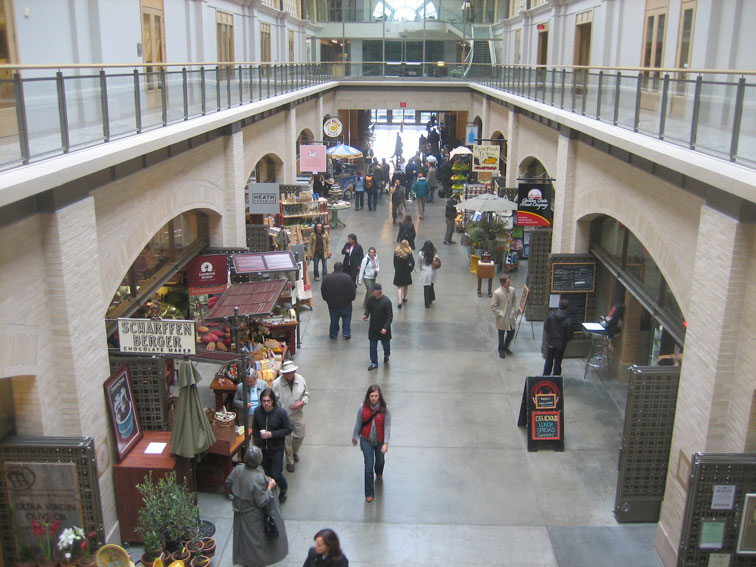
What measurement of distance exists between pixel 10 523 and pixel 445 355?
28.6 ft

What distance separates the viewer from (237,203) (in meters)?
15.5

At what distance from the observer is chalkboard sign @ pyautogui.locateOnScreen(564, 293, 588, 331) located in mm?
14578

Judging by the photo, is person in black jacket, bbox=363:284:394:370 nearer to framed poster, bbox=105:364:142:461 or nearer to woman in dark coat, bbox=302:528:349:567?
framed poster, bbox=105:364:142:461

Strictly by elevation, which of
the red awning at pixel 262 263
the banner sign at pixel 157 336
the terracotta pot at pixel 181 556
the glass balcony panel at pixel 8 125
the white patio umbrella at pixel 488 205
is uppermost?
the glass balcony panel at pixel 8 125

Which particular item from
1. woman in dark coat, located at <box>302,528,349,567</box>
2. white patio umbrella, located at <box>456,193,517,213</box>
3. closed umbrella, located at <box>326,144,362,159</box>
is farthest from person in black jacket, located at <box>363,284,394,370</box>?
closed umbrella, located at <box>326,144,362,159</box>

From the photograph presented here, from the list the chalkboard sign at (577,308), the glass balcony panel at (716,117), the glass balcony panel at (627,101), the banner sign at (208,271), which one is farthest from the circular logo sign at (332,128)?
the glass balcony panel at (716,117)

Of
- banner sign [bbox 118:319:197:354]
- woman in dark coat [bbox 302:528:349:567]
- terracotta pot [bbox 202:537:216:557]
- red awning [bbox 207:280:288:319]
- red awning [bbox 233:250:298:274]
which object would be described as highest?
banner sign [bbox 118:319:197:354]

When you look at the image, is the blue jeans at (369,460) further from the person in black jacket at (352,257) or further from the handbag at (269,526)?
the person in black jacket at (352,257)

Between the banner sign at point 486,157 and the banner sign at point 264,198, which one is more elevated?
the banner sign at point 486,157

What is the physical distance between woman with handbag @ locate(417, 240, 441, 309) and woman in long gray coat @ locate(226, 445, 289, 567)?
32.9 ft

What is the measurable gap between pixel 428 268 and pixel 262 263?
5239 millimetres

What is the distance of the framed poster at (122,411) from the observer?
28.3 ft

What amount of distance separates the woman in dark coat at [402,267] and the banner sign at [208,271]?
439 centimetres

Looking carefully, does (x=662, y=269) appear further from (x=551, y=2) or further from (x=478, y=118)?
(x=478, y=118)
